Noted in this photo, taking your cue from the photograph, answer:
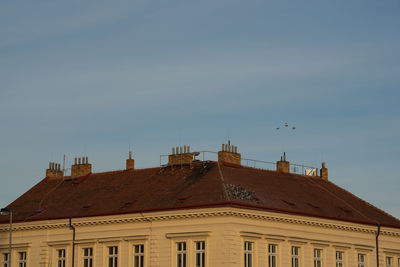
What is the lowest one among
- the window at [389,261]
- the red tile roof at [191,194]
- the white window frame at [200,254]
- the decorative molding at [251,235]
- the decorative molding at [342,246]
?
the white window frame at [200,254]

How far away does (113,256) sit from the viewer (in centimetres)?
7538

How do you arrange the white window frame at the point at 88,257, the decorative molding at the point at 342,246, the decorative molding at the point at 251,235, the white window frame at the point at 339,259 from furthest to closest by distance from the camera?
the white window frame at the point at 339,259 < the decorative molding at the point at 342,246 < the white window frame at the point at 88,257 < the decorative molding at the point at 251,235

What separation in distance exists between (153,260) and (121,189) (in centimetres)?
1036

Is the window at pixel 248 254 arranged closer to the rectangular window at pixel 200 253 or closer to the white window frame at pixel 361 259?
the rectangular window at pixel 200 253

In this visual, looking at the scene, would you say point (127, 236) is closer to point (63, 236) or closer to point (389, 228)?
point (63, 236)

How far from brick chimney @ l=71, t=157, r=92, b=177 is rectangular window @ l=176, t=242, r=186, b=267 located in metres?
19.6

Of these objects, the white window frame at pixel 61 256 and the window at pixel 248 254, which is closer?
the window at pixel 248 254

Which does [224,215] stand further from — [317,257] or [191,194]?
[317,257]

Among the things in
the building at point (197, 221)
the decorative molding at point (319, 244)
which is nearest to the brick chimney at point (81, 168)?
the building at point (197, 221)

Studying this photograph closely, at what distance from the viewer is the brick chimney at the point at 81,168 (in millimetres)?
88250

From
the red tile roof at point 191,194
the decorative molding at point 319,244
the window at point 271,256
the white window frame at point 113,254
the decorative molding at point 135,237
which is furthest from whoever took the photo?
the decorative molding at point 319,244

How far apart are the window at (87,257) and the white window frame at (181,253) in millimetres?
8976

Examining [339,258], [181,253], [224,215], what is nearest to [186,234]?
[181,253]

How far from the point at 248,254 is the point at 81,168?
24039 mm
